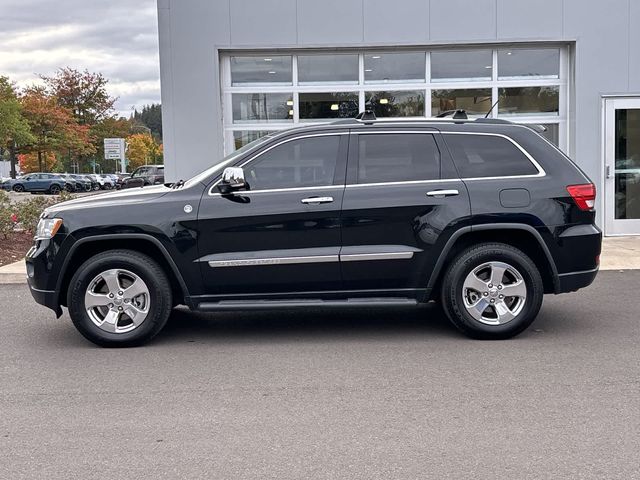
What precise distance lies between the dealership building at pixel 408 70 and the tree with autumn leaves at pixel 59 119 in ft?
120

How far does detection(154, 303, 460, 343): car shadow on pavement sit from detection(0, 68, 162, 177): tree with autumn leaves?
1652 inches

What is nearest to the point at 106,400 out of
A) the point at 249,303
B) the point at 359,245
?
the point at 249,303

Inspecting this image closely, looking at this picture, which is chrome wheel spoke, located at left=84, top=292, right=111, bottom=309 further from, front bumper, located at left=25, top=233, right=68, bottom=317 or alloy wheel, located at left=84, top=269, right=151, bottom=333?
front bumper, located at left=25, top=233, right=68, bottom=317

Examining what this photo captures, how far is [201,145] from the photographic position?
1234cm

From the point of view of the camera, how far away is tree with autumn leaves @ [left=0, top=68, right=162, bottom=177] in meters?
46.7

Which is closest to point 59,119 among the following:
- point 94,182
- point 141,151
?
point 94,182

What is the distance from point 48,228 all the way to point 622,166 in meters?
9.94

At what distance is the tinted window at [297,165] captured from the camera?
6289mm

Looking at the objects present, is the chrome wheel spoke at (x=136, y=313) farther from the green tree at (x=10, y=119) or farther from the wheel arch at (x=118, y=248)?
the green tree at (x=10, y=119)

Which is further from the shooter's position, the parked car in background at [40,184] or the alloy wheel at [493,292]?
the parked car in background at [40,184]

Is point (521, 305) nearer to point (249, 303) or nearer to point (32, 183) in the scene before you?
point (249, 303)

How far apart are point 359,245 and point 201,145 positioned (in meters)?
6.82

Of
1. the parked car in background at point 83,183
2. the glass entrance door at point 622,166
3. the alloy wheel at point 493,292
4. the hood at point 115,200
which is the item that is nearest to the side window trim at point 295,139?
the hood at point 115,200

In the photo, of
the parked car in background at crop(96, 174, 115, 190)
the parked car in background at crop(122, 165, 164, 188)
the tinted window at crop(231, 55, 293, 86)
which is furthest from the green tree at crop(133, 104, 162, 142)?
the tinted window at crop(231, 55, 293, 86)
